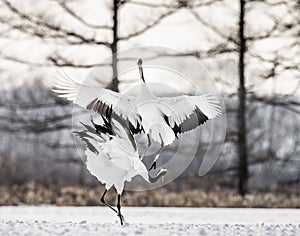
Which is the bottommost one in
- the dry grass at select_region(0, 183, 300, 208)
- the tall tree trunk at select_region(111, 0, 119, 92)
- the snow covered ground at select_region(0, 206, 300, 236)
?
the snow covered ground at select_region(0, 206, 300, 236)

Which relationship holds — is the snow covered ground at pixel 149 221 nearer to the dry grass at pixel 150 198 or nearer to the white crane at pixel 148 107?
the dry grass at pixel 150 198

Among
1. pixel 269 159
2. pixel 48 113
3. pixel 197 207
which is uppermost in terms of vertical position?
pixel 48 113

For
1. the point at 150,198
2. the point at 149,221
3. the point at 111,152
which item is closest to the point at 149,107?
the point at 111,152

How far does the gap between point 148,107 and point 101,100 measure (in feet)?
2.41

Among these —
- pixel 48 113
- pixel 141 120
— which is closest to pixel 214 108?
pixel 141 120

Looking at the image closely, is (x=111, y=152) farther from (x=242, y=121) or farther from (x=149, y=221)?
(x=242, y=121)

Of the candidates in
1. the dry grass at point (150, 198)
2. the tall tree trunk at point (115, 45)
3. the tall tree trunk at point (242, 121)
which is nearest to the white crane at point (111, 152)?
the dry grass at point (150, 198)

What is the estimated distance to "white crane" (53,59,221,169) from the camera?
A: 10.7 meters

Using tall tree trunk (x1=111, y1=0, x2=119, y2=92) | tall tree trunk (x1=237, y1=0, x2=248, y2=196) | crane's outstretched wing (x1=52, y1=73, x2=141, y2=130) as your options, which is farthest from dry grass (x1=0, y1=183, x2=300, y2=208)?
crane's outstretched wing (x1=52, y1=73, x2=141, y2=130)

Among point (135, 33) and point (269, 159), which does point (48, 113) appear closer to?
point (135, 33)

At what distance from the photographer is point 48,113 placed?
1956 cm

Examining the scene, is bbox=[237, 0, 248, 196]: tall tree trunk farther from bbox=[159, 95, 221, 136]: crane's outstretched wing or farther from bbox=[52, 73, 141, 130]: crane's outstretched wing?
bbox=[52, 73, 141, 130]: crane's outstretched wing

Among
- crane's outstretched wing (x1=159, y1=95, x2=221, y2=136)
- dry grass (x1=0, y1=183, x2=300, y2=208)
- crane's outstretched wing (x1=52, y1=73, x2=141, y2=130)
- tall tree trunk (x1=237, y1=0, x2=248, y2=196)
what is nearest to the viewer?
crane's outstretched wing (x1=52, y1=73, x2=141, y2=130)

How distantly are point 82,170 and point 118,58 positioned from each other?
4489mm
